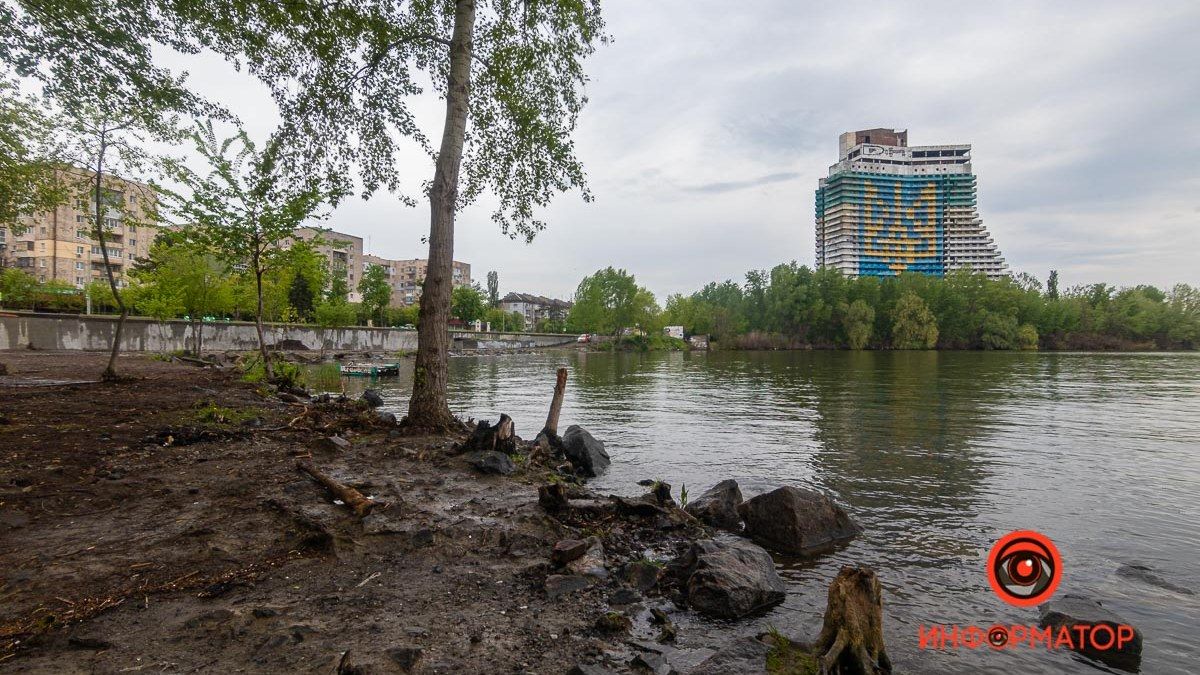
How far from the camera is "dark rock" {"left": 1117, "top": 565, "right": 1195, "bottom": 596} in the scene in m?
7.09

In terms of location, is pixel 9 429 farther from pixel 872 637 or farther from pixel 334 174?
pixel 872 637

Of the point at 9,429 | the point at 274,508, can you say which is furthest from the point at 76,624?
the point at 9,429

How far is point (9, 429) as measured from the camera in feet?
31.8

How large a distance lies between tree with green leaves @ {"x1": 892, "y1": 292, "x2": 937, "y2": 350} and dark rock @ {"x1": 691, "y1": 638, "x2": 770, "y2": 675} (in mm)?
135612

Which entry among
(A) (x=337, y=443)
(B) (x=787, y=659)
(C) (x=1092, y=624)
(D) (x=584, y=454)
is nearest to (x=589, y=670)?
(B) (x=787, y=659)

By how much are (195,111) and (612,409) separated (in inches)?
770

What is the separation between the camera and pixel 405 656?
13.5ft

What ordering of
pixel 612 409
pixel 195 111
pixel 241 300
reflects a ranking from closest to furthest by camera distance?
pixel 195 111, pixel 612 409, pixel 241 300

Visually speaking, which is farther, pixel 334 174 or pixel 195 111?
pixel 334 174

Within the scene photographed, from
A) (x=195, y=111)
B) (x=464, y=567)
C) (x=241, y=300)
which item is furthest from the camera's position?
(x=241, y=300)

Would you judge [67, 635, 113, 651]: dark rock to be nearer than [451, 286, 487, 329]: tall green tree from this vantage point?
Yes

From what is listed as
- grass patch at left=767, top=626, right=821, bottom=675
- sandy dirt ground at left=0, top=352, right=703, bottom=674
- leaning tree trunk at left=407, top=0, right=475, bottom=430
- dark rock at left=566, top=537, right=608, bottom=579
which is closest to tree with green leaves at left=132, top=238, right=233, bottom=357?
leaning tree trunk at left=407, top=0, right=475, bottom=430

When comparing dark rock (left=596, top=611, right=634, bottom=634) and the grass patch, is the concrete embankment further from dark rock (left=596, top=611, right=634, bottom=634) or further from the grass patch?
the grass patch

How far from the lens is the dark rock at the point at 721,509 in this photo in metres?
9.34
